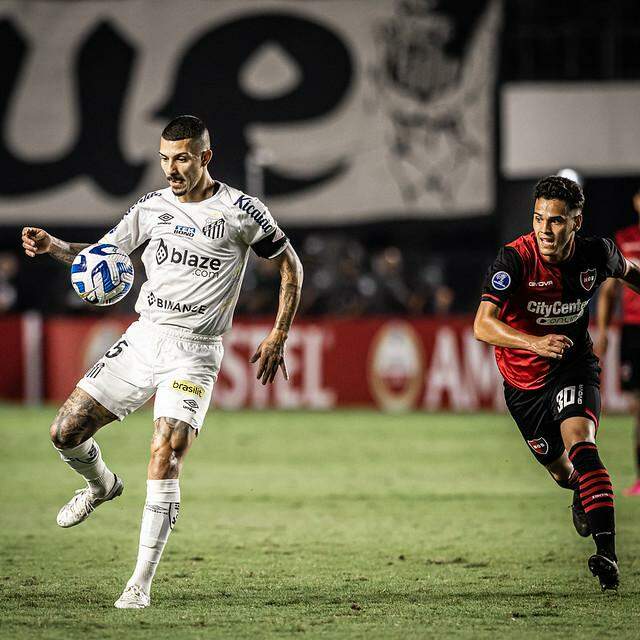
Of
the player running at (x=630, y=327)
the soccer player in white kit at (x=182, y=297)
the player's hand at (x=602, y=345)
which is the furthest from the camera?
the player running at (x=630, y=327)

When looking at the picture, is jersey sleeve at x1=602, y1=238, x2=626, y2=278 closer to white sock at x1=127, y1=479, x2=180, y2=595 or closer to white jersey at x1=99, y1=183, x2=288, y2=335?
white jersey at x1=99, y1=183, x2=288, y2=335

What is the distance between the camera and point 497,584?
7.04 meters

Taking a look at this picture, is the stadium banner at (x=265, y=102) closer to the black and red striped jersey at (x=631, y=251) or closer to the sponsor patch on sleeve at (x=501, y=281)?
the black and red striped jersey at (x=631, y=251)

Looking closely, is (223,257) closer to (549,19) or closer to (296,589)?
(296,589)

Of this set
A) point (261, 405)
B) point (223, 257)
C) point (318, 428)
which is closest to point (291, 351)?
Result: point (261, 405)

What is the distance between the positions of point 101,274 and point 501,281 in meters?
2.18

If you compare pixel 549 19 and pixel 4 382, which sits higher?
pixel 549 19

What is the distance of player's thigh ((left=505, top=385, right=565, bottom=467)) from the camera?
745 centimetres

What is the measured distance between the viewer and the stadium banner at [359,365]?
18.3 metres

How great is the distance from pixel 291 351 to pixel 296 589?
11755 millimetres

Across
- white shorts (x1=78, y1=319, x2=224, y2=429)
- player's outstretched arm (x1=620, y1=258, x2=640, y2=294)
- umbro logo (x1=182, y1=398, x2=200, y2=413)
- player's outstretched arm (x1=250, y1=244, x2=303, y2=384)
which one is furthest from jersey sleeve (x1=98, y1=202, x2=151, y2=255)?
player's outstretched arm (x1=620, y1=258, x2=640, y2=294)

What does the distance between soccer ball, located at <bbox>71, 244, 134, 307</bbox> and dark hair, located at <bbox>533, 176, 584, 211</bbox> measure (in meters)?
2.31

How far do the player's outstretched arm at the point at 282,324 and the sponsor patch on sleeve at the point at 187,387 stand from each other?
1.04 feet

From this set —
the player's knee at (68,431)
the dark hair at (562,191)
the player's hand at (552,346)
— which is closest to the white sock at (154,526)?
the player's knee at (68,431)
